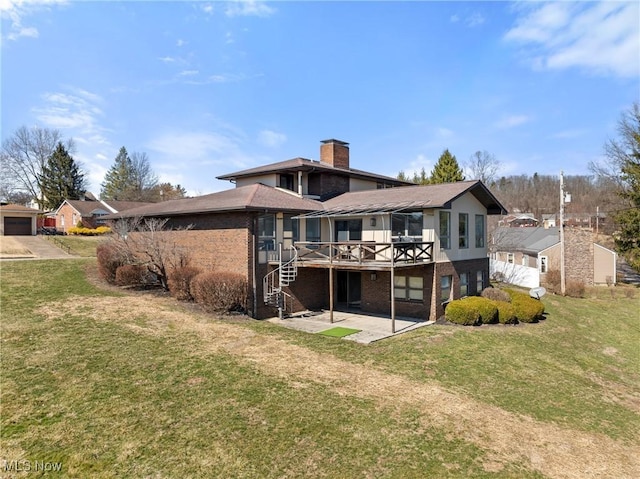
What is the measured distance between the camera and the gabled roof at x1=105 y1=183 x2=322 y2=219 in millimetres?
17406

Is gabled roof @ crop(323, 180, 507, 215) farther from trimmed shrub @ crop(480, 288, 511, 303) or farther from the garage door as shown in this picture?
the garage door

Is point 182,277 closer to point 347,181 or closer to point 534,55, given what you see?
point 347,181

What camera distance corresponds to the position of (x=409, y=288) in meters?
18.7

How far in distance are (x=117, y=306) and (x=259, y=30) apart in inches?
513

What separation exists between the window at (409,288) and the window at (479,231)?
539 cm

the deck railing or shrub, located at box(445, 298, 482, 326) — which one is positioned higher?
the deck railing

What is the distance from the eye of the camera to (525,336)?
16391 millimetres

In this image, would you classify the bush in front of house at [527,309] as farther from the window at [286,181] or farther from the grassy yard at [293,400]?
the window at [286,181]

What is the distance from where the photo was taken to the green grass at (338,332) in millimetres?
14906

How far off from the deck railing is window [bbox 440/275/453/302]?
180 cm

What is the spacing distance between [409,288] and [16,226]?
124 ft

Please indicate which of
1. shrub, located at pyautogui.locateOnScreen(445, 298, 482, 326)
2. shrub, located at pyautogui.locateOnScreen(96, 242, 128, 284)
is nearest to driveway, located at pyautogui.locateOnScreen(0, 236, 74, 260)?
shrub, located at pyautogui.locateOnScreen(96, 242, 128, 284)

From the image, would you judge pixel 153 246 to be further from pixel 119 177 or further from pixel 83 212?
pixel 119 177

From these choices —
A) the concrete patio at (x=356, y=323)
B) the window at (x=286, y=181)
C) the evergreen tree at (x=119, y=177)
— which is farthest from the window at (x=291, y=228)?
the evergreen tree at (x=119, y=177)
